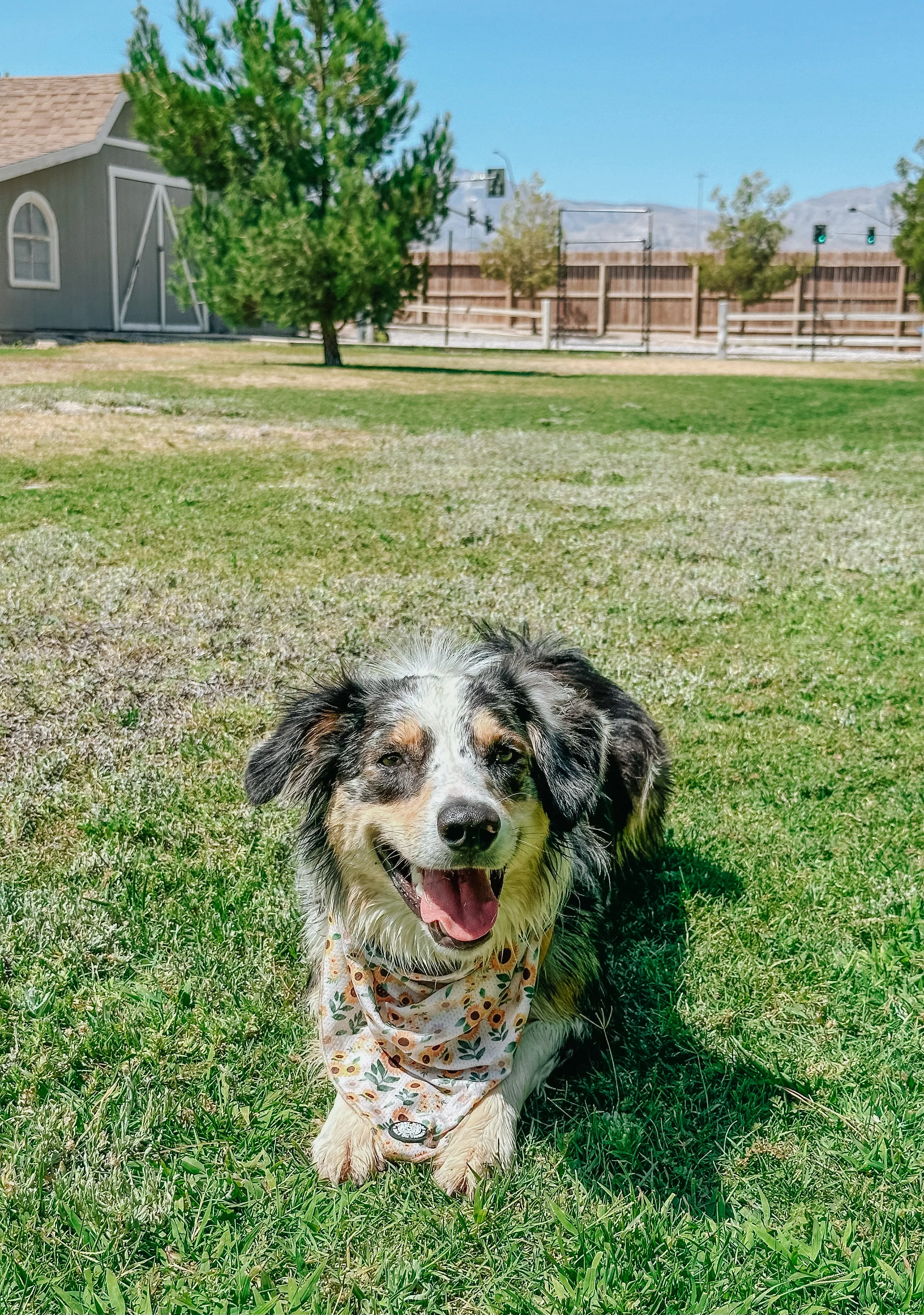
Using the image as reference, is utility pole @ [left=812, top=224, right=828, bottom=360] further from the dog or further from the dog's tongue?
the dog's tongue

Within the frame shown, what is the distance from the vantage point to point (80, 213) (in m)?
29.3

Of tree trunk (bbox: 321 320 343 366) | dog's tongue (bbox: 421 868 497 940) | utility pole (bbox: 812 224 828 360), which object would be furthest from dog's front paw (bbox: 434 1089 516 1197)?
utility pole (bbox: 812 224 828 360)

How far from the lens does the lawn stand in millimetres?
2559

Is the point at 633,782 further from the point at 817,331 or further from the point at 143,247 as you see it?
the point at 817,331

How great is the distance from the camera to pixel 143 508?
970 centimetres

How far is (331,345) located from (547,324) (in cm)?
1459

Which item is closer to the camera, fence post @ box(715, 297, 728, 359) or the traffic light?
fence post @ box(715, 297, 728, 359)

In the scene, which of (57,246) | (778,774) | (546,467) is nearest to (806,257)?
(57,246)

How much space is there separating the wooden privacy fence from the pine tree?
20264mm

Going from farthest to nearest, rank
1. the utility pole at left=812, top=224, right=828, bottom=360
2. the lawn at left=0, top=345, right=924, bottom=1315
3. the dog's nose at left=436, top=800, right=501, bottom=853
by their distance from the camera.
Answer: the utility pole at left=812, top=224, right=828, bottom=360 → the dog's nose at left=436, top=800, right=501, bottom=853 → the lawn at left=0, top=345, right=924, bottom=1315

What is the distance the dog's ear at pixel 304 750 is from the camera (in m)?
3.08

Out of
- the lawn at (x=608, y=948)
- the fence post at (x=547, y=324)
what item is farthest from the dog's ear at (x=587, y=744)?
the fence post at (x=547, y=324)

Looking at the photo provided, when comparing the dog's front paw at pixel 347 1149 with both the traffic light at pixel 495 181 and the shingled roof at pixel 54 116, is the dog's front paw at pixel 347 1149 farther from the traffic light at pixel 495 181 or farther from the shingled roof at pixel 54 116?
the traffic light at pixel 495 181

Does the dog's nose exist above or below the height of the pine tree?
below
